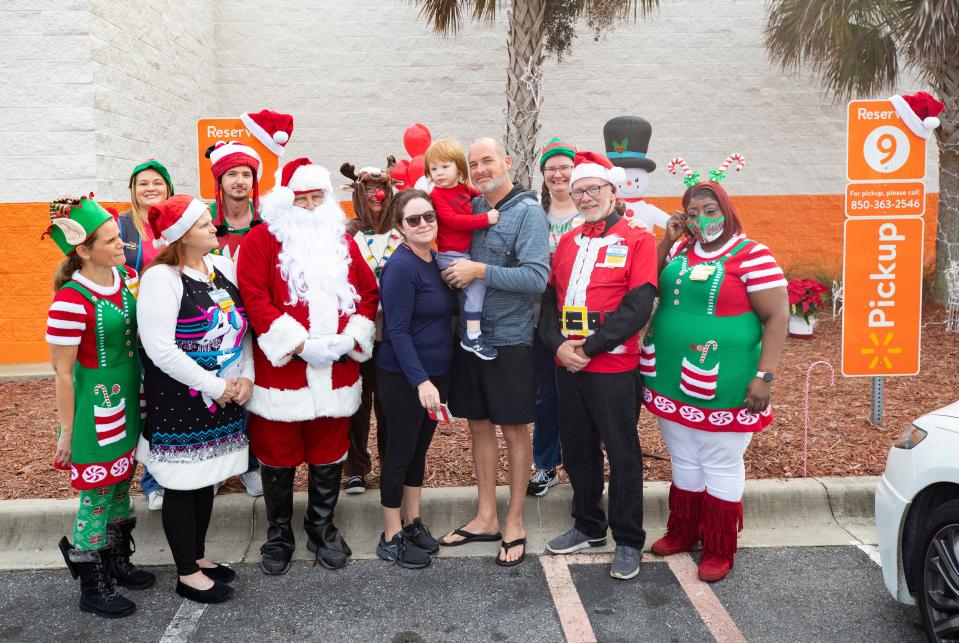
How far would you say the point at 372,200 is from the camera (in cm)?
401

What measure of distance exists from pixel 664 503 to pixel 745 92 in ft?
27.2

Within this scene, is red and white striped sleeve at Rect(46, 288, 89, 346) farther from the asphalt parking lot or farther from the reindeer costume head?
the reindeer costume head

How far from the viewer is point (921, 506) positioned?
294 cm

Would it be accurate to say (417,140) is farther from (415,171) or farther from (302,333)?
(302,333)

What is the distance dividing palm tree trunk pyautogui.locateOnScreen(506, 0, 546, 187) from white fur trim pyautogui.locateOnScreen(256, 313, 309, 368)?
202 inches

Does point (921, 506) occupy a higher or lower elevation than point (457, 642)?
higher

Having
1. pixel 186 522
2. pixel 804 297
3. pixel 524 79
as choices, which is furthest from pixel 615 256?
pixel 804 297

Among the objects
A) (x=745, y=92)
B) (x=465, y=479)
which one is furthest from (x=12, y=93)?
(x=745, y=92)

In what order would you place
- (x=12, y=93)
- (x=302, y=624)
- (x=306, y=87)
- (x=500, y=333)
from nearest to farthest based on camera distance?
1. (x=302, y=624)
2. (x=500, y=333)
3. (x=12, y=93)
4. (x=306, y=87)

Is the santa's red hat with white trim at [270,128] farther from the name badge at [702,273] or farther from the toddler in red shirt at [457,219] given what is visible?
the name badge at [702,273]

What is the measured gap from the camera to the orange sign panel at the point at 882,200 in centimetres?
476

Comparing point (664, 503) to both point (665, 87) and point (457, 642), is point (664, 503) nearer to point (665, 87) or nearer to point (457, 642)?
point (457, 642)

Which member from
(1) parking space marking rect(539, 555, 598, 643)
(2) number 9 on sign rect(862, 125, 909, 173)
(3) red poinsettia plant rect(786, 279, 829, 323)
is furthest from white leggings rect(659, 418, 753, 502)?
(3) red poinsettia plant rect(786, 279, 829, 323)

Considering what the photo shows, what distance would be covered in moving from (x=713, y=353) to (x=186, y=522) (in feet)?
8.43
